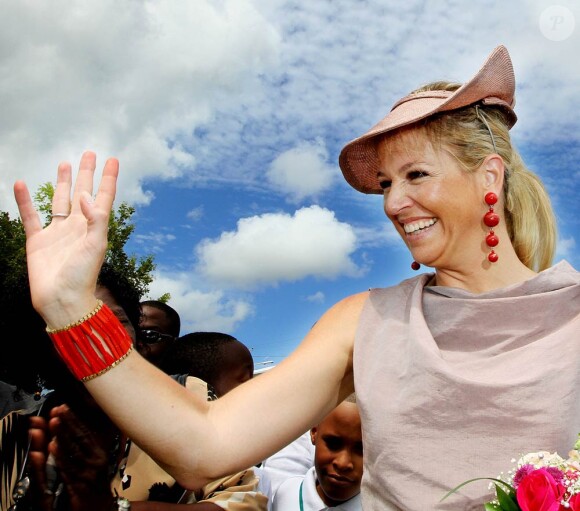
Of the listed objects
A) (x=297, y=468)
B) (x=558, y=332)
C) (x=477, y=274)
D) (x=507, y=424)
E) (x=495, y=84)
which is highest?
(x=495, y=84)

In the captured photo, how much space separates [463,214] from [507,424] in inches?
29.4

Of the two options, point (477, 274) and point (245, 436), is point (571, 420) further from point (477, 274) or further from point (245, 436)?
point (245, 436)

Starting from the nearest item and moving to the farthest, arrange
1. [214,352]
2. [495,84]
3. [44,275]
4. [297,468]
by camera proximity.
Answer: [44,275]
[495,84]
[297,468]
[214,352]

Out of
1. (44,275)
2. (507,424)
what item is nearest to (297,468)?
(507,424)

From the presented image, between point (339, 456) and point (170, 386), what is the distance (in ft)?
6.25

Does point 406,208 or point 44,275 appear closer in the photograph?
point 44,275

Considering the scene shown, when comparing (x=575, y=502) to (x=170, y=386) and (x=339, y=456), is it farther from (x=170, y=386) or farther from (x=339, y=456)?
(x=339, y=456)

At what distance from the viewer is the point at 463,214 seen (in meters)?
2.52

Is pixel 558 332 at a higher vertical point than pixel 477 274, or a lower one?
lower

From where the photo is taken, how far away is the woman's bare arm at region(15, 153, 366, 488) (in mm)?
1982

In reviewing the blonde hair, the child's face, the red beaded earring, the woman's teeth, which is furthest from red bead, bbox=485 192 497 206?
the child's face

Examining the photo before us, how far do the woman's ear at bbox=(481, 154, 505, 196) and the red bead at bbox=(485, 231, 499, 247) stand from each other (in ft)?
0.53

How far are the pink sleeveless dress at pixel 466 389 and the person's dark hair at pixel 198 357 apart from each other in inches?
113

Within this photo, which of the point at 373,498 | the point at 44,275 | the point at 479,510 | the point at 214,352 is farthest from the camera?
the point at 214,352
